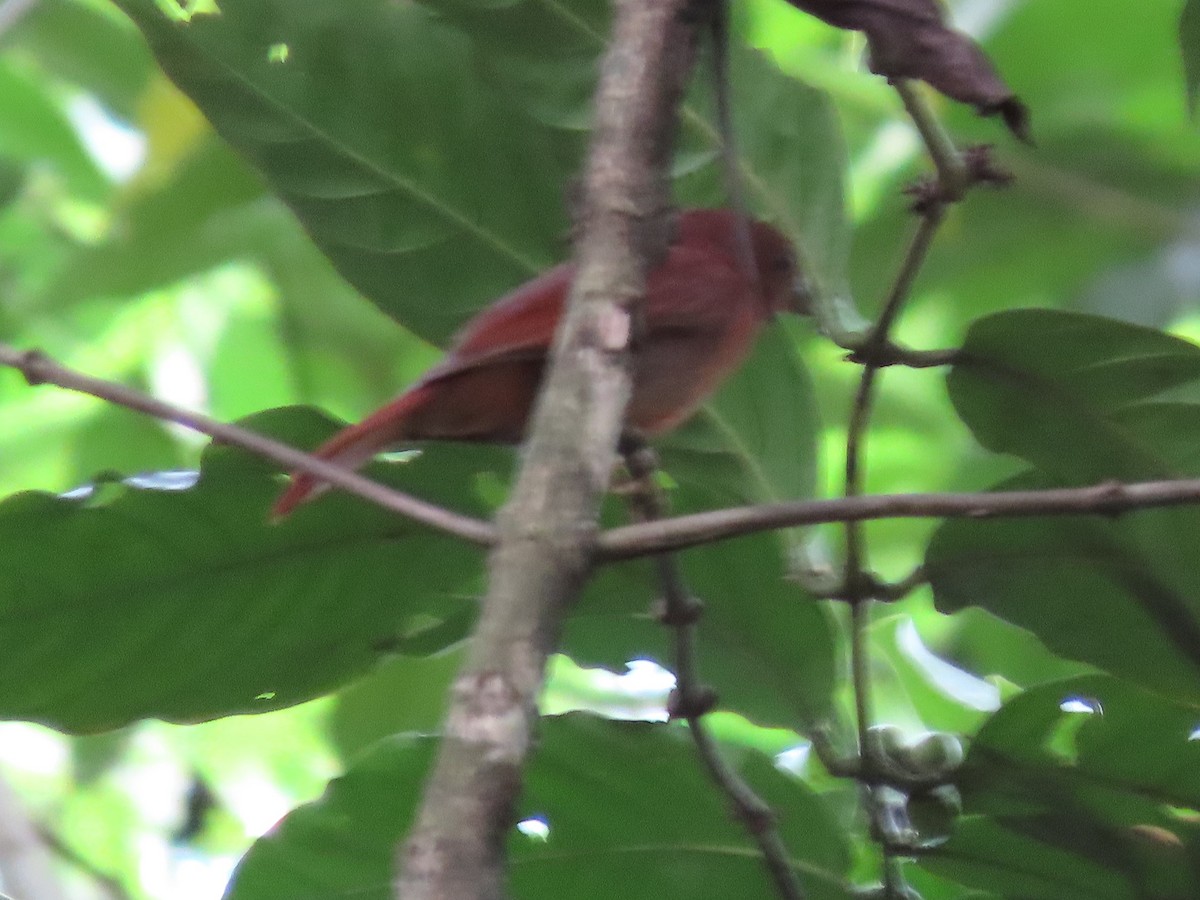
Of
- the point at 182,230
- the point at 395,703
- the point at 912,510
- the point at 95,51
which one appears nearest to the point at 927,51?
the point at 912,510

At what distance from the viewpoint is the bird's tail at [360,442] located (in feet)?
4.07

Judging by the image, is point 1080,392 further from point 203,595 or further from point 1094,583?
point 203,595

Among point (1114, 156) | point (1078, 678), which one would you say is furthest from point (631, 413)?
point (1114, 156)

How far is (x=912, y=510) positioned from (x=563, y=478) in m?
0.18

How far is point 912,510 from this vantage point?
2.56 ft

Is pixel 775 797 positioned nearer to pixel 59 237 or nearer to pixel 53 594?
pixel 53 594

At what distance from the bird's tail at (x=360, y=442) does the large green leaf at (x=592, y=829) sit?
0.21 meters

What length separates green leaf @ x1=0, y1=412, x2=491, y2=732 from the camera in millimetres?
1280

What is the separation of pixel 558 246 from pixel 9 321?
1574 millimetres

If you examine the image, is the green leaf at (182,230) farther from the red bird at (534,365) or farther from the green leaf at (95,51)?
the red bird at (534,365)

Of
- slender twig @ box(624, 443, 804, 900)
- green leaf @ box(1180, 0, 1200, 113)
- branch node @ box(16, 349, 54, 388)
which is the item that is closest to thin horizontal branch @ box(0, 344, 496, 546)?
branch node @ box(16, 349, 54, 388)

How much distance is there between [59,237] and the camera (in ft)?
9.75

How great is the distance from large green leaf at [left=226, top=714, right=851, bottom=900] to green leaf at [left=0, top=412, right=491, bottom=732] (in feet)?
0.45

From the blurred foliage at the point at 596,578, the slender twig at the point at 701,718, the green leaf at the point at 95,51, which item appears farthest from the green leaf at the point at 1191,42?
the green leaf at the point at 95,51
